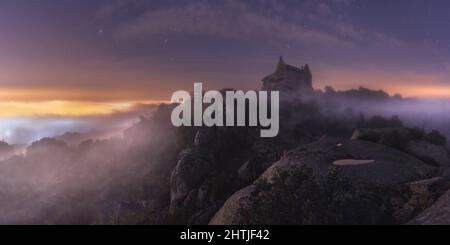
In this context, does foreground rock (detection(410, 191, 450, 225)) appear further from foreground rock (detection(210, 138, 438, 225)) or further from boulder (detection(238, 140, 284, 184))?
boulder (detection(238, 140, 284, 184))

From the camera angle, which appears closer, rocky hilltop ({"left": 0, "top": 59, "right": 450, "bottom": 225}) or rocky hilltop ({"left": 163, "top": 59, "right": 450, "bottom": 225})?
rocky hilltop ({"left": 163, "top": 59, "right": 450, "bottom": 225})

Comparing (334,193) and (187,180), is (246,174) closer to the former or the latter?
(187,180)

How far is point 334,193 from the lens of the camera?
35750 mm

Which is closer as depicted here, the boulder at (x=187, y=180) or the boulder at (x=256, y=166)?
the boulder at (x=256, y=166)

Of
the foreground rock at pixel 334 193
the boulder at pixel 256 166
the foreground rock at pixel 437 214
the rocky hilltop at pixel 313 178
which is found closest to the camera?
the foreground rock at pixel 437 214

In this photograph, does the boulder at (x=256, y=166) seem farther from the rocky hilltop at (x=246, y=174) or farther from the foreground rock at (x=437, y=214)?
the foreground rock at (x=437, y=214)

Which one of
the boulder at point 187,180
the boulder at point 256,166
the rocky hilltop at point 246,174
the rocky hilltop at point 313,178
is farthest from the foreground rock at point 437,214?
the boulder at point 187,180

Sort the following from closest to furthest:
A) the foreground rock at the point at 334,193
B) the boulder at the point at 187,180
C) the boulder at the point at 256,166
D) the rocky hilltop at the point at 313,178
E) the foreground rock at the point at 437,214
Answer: the foreground rock at the point at 437,214
the foreground rock at the point at 334,193
the rocky hilltop at the point at 313,178
the boulder at the point at 256,166
the boulder at the point at 187,180

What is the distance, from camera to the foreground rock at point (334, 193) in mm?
35406

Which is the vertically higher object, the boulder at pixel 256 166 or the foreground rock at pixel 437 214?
the boulder at pixel 256 166

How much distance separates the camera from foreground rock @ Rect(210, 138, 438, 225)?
3541 centimetres

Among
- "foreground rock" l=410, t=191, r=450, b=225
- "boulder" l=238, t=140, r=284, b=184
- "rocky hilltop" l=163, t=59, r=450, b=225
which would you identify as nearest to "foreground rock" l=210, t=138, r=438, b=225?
"rocky hilltop" l=163, t=59, r=450, b=225
